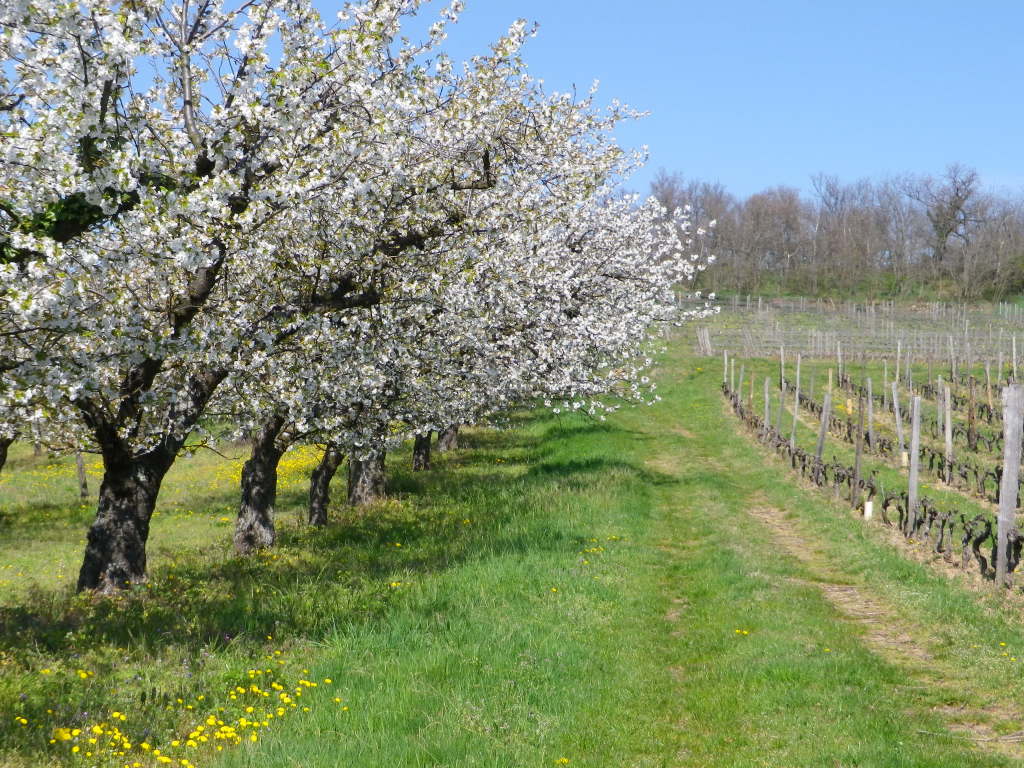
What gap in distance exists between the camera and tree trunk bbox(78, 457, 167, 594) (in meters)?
13.8

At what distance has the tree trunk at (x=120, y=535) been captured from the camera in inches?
543

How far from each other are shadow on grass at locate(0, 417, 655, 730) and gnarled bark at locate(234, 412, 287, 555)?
53cm

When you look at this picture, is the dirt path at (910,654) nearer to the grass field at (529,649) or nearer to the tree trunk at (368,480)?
the grass field at (529,649)

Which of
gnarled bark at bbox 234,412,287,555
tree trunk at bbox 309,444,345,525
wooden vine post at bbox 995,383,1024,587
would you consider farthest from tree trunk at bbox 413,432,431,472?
wooden vine post at bbox 995,383,1024,587

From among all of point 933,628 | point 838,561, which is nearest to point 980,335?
point 838,561

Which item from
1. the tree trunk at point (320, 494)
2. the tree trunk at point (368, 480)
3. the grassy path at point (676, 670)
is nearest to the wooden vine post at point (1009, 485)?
the grassy path at point (676, 670)

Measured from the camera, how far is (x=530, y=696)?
29.3 ft

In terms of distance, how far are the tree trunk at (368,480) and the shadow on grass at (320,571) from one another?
1.69 feet

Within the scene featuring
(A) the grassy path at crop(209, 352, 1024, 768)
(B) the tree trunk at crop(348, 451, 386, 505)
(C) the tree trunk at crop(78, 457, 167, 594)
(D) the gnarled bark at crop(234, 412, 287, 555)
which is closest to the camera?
(A) the grassy path at crop(209, 352, 1024, 768)

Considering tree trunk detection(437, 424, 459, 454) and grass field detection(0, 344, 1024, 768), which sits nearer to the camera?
grass field detection(0, 344, 1024, 768)

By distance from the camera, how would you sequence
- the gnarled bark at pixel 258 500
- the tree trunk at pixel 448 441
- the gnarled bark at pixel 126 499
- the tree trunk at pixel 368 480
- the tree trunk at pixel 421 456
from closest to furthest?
the gnarled bark at pixel 126 499
the gnarled bark at pixel 258 500
the tree trunk at pixel 368 480
the tree trunk at pixel 421 456
the tree trunk at pixel 448 441

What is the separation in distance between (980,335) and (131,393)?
216ft

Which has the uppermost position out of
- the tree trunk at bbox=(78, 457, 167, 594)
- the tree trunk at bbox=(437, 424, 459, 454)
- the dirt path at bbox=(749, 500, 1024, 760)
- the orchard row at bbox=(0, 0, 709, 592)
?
the orchard row at bbox=(0, 0, 709, 592)

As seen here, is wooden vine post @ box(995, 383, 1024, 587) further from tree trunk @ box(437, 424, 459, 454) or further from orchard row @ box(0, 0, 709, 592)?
tree trunk @ box(437, 424, 459, 454)
